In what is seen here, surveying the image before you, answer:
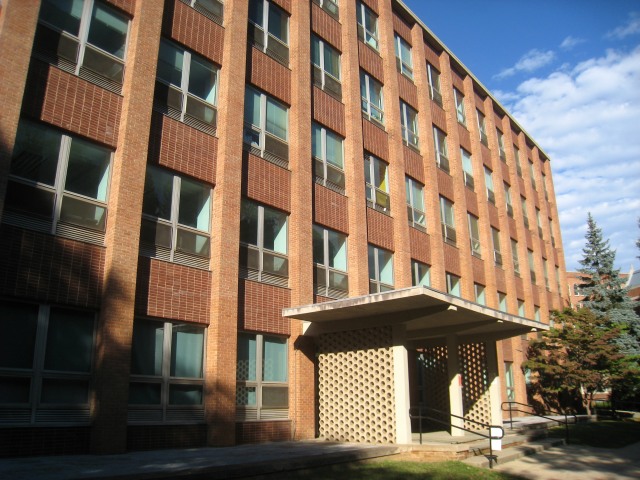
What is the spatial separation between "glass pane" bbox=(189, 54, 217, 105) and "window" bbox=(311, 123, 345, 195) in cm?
379

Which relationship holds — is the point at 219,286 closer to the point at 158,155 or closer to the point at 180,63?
the point at 158,155

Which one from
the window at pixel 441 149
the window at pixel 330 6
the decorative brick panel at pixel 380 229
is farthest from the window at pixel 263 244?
the window at pixel 441 149

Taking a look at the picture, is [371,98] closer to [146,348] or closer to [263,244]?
[263,244]

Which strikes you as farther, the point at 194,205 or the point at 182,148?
the point at 194,205

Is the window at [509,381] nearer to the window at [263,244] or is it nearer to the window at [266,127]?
the window at [263,244]

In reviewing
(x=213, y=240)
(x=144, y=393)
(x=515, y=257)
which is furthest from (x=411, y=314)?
(x=515, y=257)

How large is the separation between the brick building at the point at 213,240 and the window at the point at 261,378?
0.16 ft

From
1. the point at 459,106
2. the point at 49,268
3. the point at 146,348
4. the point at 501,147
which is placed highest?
the point at 459,106

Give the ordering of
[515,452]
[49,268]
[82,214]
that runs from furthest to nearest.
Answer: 1. [515,452]
2. [82,214]
3. [49,268]

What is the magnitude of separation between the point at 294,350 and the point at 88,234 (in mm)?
5832

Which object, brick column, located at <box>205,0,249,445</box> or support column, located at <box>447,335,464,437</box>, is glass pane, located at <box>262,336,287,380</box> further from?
support column, located at <box>447,335,464,437</box>

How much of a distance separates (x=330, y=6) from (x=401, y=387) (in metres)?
14.0

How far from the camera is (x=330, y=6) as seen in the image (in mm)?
20031

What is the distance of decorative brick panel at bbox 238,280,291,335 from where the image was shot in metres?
13.4
